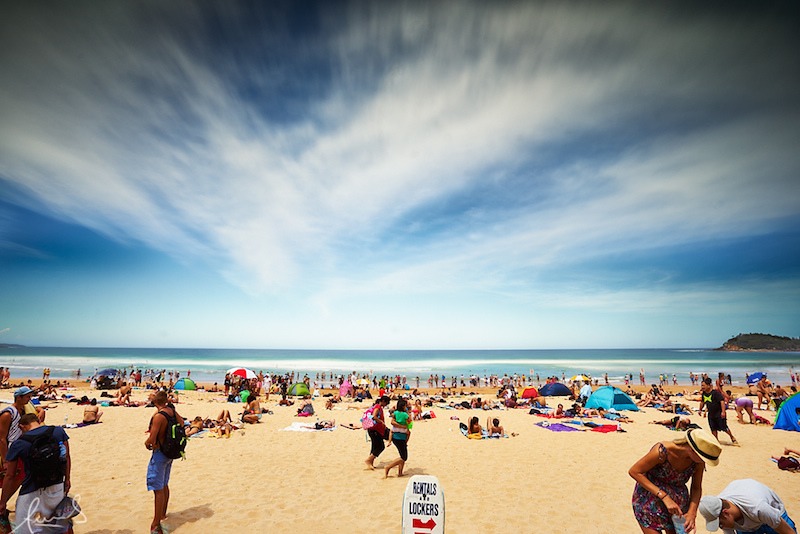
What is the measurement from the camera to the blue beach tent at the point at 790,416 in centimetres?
1456

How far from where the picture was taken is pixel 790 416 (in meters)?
14.7

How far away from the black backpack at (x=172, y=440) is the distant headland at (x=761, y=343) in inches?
8687

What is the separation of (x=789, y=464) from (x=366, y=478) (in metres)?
10.8

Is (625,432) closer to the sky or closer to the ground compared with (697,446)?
closer to the ground

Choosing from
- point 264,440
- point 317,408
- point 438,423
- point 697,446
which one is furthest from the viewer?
point 317,408

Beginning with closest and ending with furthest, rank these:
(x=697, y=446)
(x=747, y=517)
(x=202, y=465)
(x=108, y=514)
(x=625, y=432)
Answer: (x=747, y=517) → (x=697, y=446) → (x=108, y=514) → (x=202, y=465) → (x=625, y=432)

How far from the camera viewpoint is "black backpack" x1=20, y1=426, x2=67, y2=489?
14.2 ft

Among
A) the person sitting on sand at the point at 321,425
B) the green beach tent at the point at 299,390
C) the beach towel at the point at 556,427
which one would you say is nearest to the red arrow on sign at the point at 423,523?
the person sitting on sand at the point at 321,425

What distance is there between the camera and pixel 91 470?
30.5 feet

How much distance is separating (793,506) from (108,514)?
12993mm

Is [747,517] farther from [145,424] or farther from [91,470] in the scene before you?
[145,424]

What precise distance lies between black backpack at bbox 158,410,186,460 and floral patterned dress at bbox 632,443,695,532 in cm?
613

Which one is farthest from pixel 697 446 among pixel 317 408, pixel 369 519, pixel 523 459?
pixel 317 408

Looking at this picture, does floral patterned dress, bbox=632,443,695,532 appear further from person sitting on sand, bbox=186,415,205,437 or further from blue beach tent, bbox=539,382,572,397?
blue beach tent, bbox=539,382,572,397
